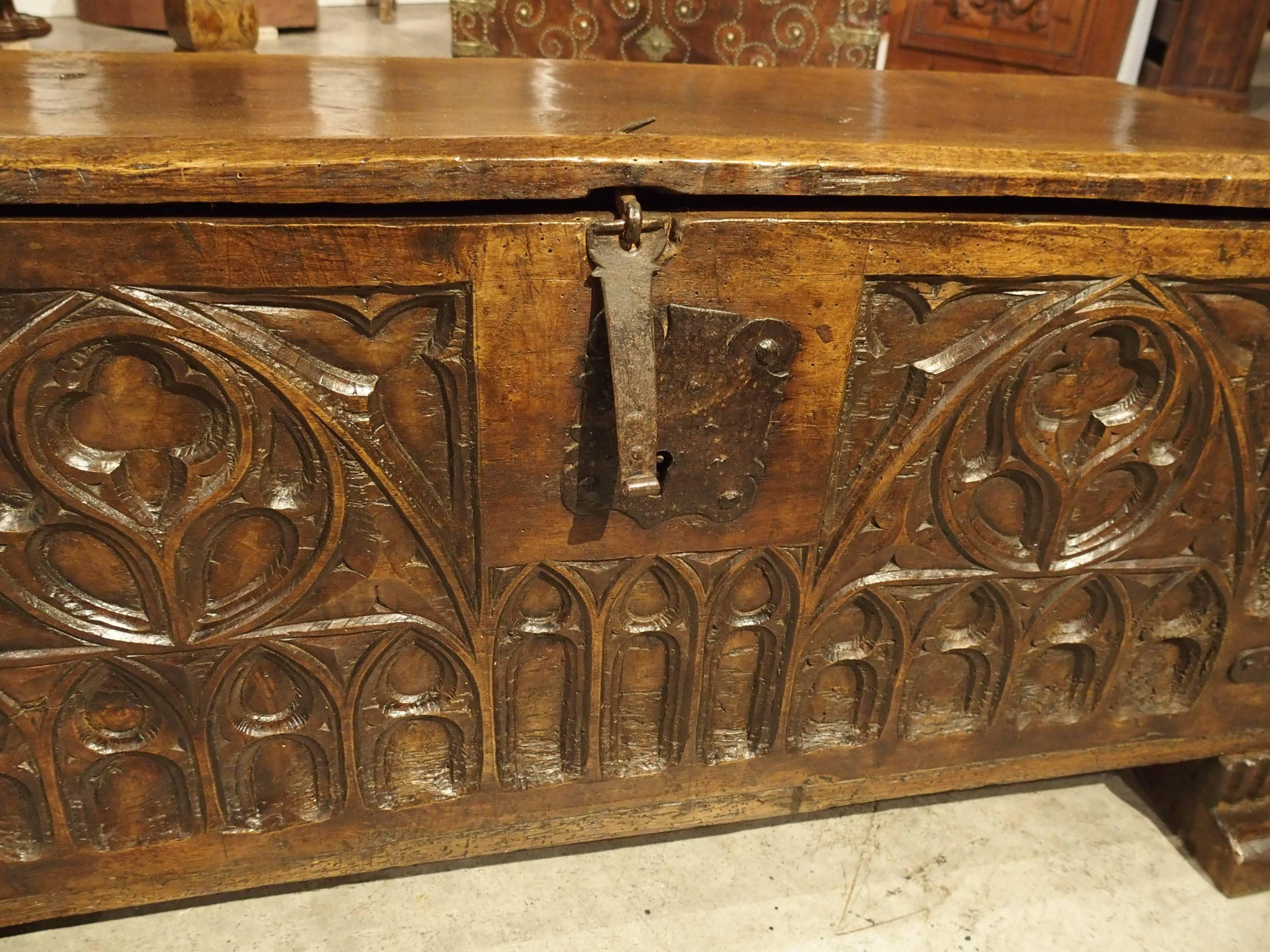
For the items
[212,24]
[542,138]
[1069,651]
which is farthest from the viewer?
[212,24]

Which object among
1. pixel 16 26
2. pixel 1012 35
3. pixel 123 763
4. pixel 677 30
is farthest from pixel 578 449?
pixel 1012 35

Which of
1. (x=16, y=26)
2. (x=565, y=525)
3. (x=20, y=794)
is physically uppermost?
(x=16, y=26)

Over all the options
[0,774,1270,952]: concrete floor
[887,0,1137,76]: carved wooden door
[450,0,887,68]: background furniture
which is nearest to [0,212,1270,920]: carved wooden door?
[0,774,1270,952]: concrete floor

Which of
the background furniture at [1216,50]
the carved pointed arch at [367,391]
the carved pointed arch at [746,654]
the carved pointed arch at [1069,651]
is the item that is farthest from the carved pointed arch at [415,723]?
the background furniture at [1216,50]

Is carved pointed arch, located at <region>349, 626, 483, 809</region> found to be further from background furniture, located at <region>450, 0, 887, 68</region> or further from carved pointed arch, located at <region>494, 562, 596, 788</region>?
background furniture, located at <region>450, 0, 887, 68</region>

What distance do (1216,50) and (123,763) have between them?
2.29 m

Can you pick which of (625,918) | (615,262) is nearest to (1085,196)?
(615,262)

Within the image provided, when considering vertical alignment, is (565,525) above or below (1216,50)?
below

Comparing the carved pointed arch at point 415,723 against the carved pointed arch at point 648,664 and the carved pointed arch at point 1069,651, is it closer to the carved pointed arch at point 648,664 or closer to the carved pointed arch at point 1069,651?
the carved pointed arch at point 648,664

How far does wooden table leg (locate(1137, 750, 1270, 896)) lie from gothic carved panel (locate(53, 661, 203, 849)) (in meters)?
1.17

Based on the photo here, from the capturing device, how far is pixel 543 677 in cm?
101

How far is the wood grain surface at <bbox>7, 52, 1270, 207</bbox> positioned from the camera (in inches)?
28.6

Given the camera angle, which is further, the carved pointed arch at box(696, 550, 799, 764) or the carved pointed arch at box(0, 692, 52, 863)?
the carved pointed arch at box(696, 550, 799, 764)

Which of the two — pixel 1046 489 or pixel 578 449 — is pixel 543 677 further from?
pixel 1046 489
